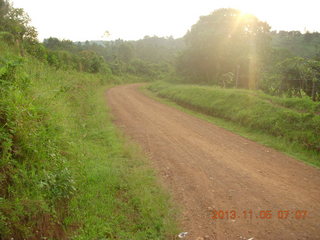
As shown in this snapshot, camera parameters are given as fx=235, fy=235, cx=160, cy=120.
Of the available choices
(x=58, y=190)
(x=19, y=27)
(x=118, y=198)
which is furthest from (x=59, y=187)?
(x=19, y=27)

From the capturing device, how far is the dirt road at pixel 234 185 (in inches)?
142

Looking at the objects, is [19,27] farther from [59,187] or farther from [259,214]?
[259,214]

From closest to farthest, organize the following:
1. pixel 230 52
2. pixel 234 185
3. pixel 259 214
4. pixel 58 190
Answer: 1. pixel 58 190
2. pixel 259 214
3. pixel 234 185
4. pixel 230 52

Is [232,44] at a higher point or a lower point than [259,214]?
higher

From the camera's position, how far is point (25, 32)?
12.9 metres

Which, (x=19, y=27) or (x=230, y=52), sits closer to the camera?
(x=19, y=27)

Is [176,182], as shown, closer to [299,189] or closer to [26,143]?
[299,189]

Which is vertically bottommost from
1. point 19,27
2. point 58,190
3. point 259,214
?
point 259,214

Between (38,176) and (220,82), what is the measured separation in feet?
66.4

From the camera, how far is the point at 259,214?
12.8 feet

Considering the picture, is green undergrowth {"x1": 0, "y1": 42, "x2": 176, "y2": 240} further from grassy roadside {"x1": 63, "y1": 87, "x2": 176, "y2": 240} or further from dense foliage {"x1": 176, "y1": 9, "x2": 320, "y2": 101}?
dense foliage {"x1": 176, "y1": 9, "x2": 320, "y2": 101}

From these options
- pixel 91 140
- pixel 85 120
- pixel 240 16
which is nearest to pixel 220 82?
pixel 240 16

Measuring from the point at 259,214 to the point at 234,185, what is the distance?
990mm

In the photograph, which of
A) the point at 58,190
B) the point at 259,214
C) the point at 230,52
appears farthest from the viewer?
the point at 230,52
